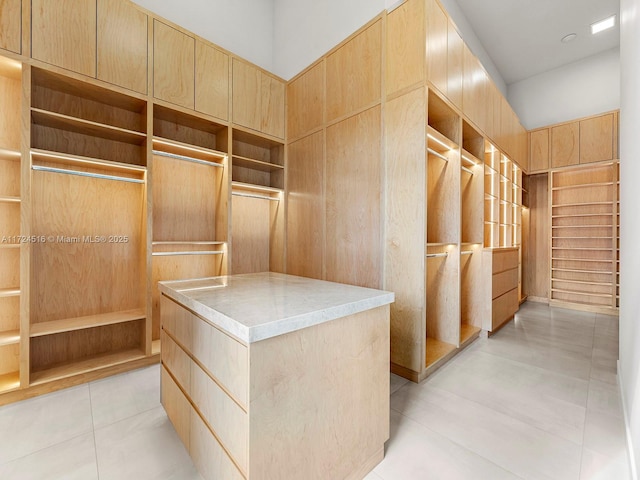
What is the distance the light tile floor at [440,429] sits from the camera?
1.44 meters

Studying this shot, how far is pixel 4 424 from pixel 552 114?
7.82 metres

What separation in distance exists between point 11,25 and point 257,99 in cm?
200

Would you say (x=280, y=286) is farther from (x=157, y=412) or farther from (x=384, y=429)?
(x=157, y=412)

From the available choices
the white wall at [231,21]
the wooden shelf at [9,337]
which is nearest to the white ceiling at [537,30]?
the white wall at [231,21]

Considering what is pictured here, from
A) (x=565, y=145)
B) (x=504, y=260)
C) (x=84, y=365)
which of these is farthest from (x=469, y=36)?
(x=84, y=365)

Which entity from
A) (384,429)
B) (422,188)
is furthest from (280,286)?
(422,188)

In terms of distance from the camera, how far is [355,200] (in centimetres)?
283

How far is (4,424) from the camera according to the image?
5.83 ft

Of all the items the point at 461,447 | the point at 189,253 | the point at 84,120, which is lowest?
the point at 461,447

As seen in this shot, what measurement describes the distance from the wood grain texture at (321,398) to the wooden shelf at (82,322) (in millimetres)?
2054

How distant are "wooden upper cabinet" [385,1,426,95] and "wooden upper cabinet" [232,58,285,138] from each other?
1.56 metres

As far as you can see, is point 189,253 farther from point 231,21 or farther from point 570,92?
point 570,92

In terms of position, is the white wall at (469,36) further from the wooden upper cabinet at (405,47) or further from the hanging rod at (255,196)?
the hanging rod at (255,196)

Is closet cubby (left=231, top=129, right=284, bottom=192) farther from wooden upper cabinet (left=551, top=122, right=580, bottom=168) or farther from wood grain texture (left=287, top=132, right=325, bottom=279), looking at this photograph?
wooden upper cabinet (left=551, top=122, right=580, bottom=168)
